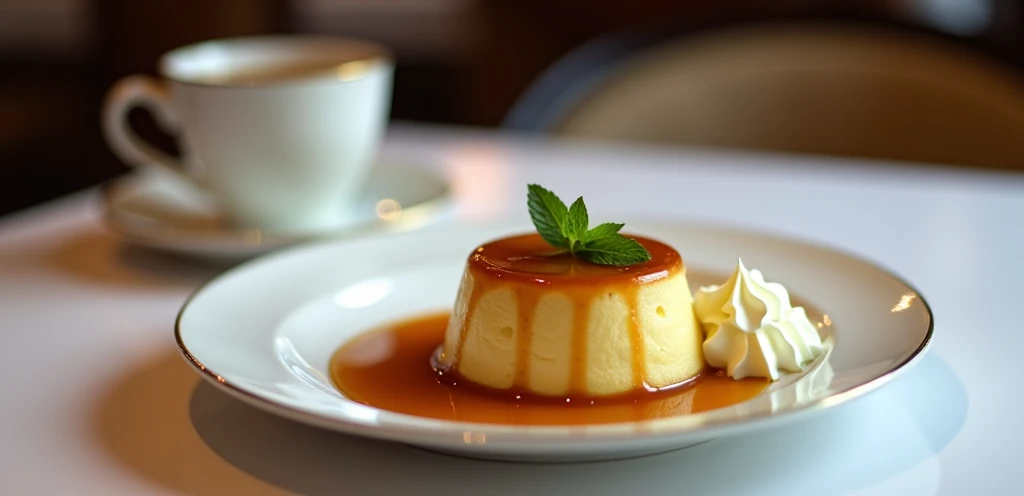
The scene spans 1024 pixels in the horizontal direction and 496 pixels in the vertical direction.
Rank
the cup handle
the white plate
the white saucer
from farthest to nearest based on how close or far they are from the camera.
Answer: the cup handle
the white saucer
the white plate

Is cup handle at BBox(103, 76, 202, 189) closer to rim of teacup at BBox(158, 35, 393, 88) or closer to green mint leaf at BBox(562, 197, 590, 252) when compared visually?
rim of teacup at BBox(158, 35, 393, 88)

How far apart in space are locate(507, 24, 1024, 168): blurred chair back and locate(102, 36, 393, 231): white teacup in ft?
2.18

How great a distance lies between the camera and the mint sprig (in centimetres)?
83

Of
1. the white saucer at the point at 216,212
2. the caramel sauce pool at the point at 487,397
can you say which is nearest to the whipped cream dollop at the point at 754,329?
the caramel sauce pool at the point at 487,397

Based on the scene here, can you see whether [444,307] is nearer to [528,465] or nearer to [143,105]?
[528,465]

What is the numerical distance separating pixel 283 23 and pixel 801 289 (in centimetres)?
294

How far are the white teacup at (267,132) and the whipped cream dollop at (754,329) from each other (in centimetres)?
53

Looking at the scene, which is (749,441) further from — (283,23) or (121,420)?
(283,23)

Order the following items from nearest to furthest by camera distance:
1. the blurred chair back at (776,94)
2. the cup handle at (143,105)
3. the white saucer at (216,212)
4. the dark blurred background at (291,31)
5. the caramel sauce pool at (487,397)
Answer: the caramel sauce pool at (487,397), the white saucer at (216,212), the cup handle at (143,105), the blurred chair back at (776,94), the dark blurred background at (291,31)

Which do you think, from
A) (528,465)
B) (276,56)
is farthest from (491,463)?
(276,56)

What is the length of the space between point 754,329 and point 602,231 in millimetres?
133

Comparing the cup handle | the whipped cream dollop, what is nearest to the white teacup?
the cup handle

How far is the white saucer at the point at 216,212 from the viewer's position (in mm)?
1138

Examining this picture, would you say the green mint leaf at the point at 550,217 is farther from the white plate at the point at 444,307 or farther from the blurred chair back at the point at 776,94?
the blurred chair back at the point at 776,94
